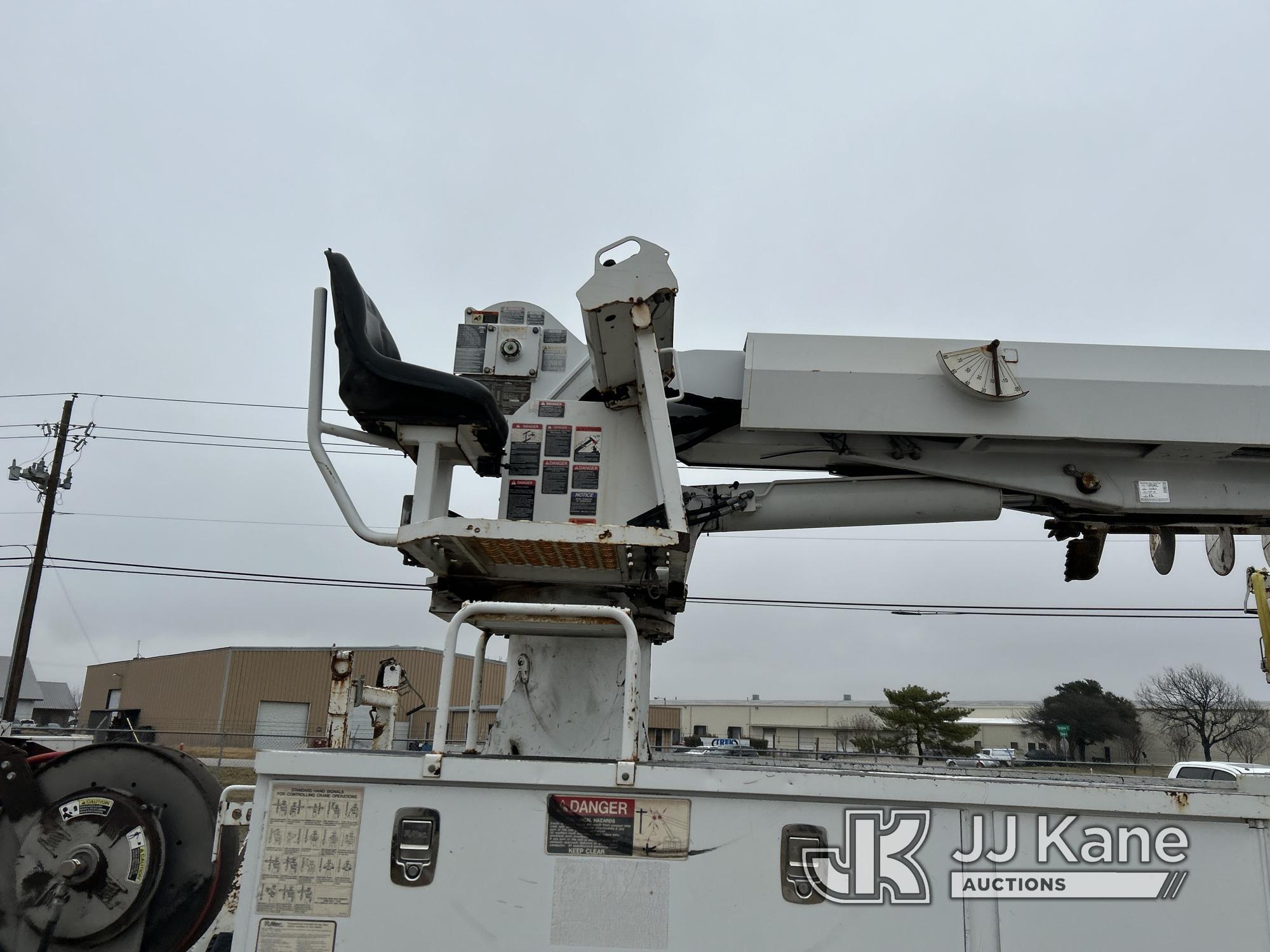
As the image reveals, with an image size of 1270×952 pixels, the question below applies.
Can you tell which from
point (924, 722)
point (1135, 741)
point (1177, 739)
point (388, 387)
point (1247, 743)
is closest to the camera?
point (388, 387)

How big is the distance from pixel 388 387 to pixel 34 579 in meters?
24.1

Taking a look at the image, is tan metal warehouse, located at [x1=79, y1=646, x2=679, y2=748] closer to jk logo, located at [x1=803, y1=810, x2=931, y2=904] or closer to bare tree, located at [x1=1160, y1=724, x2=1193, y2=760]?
bare tree, located at [x1=1160, y1=724, x2=1193, y2=760]

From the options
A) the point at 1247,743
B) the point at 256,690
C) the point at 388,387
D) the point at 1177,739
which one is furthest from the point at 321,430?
the point at 256,690

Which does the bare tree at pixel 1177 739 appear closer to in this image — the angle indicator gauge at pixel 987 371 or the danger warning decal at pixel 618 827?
the angle indicator gauge at pixel 987 371

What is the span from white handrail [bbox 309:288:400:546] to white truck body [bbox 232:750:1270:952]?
1300mm

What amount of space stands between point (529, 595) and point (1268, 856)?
275 cm

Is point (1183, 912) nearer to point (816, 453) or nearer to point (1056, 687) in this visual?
point (816, 453)

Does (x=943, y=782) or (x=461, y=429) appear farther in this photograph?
(x=461, y=429)

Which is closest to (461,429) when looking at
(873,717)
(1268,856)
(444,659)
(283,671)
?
(444,659)

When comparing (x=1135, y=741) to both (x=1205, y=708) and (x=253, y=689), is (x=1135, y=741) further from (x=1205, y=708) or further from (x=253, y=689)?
(x=253, y=689)

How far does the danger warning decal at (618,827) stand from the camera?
242 cm

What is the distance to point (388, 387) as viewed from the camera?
3.54 metres

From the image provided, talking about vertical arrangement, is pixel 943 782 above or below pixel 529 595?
below

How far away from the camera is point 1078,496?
4359mm
